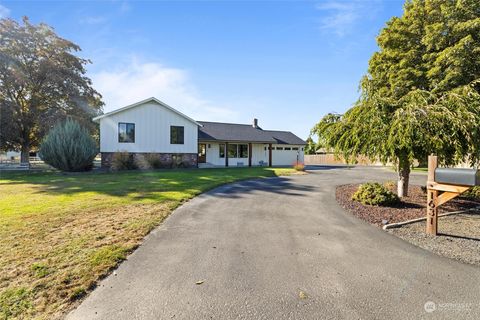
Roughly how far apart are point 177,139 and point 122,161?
191 inches

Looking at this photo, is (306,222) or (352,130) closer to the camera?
(306,222)

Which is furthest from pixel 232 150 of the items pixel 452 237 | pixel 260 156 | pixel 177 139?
pixel 452 237

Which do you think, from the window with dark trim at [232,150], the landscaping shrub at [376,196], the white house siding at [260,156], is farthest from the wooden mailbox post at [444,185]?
the window with dark trim at [232,150]

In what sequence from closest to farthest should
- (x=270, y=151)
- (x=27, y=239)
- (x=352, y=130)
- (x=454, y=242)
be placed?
(x=27, y=239) < (x=454, y=242) < (x=352, y=130) < (x=270, y=151)

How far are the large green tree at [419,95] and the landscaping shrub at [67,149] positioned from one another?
16.2 meters

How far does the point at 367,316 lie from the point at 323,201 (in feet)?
19.7

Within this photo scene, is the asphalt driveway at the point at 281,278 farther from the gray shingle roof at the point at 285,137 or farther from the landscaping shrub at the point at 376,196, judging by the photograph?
the gray shingle roof at the point at 285,137

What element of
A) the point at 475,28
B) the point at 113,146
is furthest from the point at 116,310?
the point at 113,146

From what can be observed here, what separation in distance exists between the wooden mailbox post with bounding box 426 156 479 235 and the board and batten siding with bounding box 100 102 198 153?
1868 cm

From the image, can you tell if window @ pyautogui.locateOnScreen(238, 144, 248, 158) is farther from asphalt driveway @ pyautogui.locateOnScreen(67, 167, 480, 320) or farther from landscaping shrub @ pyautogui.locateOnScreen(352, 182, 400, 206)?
asphalt driveway @ pyautogui.locateOnScreen(67, 167, 480, 320)

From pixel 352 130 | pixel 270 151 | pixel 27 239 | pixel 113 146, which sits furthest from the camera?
pixel 270 151

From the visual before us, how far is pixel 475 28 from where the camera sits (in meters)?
7.98

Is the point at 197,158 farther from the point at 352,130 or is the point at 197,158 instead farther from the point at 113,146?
the point at 352,130

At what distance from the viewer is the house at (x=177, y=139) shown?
19.4 metres
